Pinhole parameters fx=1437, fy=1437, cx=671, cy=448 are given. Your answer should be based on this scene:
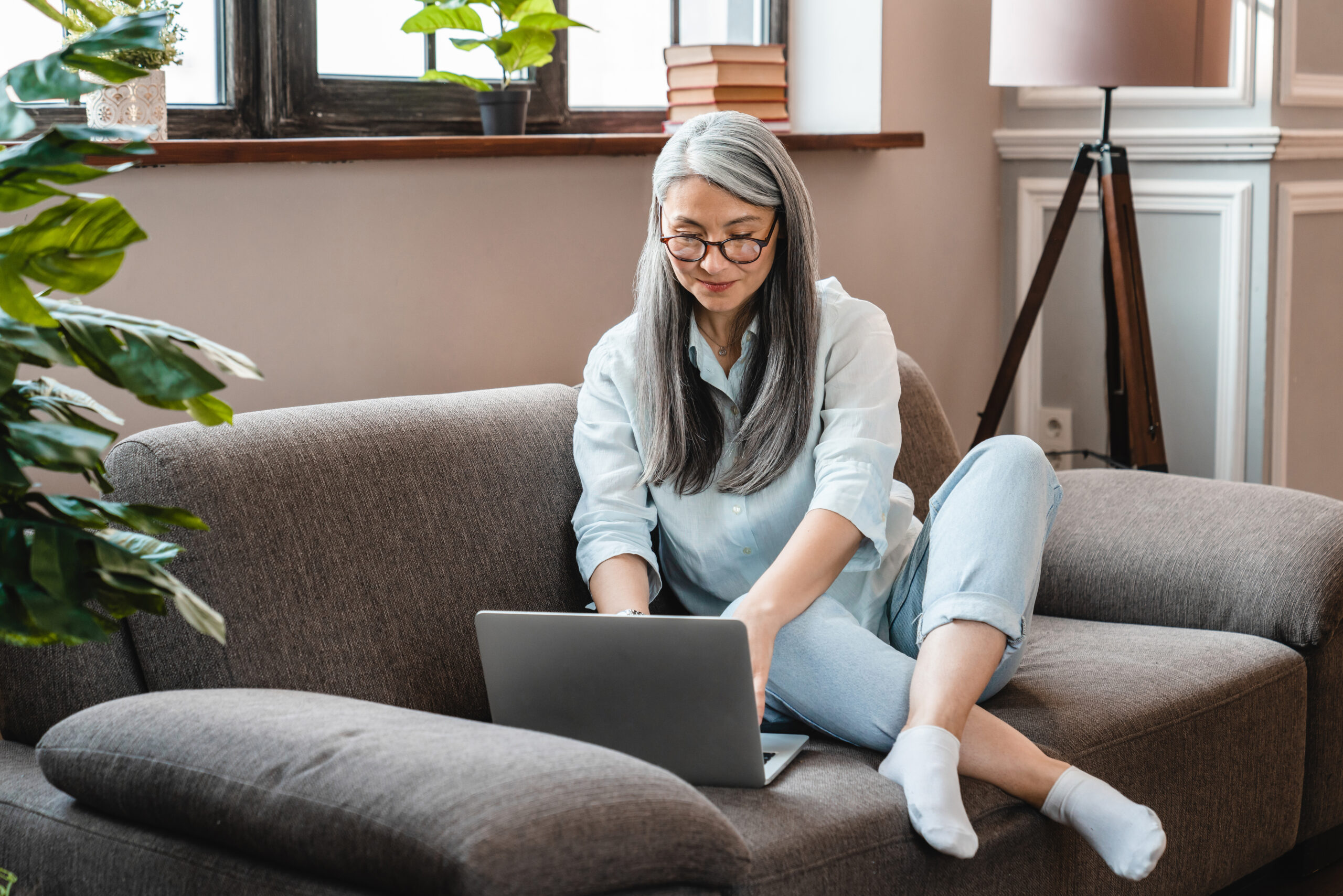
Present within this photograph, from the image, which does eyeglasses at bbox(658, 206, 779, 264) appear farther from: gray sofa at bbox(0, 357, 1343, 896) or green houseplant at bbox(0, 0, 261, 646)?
green houseplant at bbox(0, 0, 261, 646)

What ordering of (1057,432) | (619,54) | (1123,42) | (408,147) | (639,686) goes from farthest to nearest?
(1057,432) < (619,54) < (1123,42) < (408,147) < (639,686)

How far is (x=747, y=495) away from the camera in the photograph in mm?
1738

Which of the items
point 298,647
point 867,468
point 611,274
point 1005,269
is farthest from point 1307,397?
point 298,647

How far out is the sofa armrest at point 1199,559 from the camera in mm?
1902

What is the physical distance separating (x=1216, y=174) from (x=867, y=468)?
163 cm

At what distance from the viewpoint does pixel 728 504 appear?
5.72 ft

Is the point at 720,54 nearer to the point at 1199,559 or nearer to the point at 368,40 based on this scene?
the point at 368,40

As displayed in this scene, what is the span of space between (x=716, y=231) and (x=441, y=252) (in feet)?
A: 2.04

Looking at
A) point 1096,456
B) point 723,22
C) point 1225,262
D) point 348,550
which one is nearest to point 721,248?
point 348,550

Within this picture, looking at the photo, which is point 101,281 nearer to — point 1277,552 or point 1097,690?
point 1097,690

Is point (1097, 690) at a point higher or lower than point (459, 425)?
lower

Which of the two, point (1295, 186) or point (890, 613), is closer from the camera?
point (890, 613)

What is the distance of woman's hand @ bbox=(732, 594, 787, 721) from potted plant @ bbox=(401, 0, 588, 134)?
1.06 m

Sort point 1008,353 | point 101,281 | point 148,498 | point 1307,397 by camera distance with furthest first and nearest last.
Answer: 1. point 1307,397
2. point 1008,353
3. point 148,498
4. point 101,281
